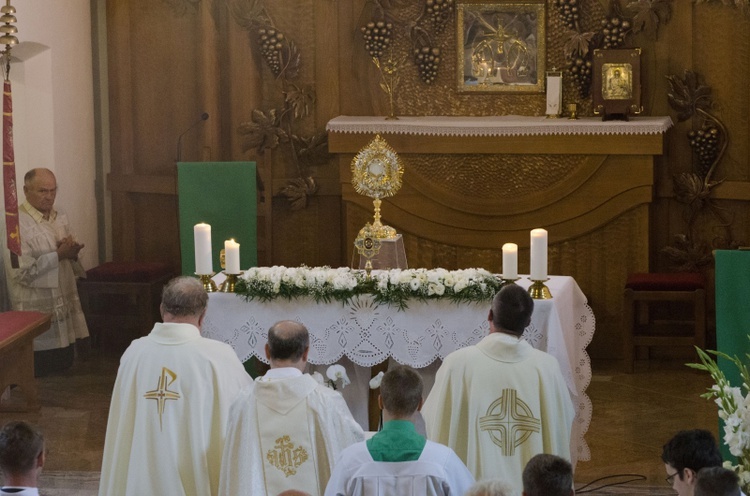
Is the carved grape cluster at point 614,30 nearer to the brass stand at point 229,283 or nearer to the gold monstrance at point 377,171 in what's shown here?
the gold monstrance at point 377,171

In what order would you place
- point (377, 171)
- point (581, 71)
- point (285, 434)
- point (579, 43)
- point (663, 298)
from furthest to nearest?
point (581, 71) < point (579, 43) < point (663, 298) < point (377, 171) < point (285, 434)

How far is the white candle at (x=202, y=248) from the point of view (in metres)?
6.39

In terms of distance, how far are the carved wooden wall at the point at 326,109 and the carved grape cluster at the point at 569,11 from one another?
80 mm

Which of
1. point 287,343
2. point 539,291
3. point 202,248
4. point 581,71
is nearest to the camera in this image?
point 287,343

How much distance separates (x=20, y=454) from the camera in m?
3.90

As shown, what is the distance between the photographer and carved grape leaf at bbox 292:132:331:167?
989 cm

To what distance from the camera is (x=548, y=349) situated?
6.04 metres

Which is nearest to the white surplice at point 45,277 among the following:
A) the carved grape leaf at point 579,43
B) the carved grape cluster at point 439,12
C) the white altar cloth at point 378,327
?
the white altar cloth at point 378,327

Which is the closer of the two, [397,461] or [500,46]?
[397,461]

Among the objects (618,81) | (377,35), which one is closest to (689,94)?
(618,81)

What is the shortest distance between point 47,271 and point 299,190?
6.79ft

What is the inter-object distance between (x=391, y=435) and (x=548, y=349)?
2.12 metres

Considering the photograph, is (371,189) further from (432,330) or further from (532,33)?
(532,33)

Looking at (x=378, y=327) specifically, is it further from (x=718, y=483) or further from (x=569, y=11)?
(x=569, y=11)
